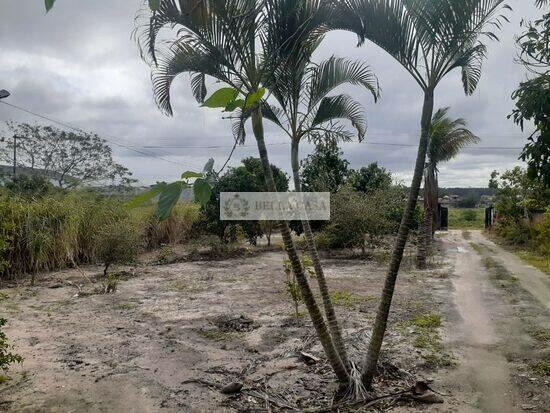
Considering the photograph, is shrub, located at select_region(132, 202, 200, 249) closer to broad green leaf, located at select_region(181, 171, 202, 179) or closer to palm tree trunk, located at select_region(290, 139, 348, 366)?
palm tree trunk, located at select_region(290, 139, 348, 366)

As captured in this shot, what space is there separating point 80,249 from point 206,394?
8.83 metres

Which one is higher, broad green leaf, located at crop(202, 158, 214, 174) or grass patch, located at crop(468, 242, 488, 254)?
broad green leaf, located at crop(202, 158, 214, 174)

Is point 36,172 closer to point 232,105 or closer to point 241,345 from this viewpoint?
A: point 241,345

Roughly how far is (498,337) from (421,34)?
12.7ft

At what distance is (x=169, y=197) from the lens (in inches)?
42.9

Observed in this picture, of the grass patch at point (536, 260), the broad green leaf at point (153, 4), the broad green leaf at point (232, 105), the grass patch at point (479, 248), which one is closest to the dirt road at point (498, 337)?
the grass patch at point (536, 260)

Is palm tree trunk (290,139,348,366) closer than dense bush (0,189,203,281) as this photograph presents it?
Yes

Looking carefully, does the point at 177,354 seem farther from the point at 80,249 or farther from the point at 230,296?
the point at 80,249

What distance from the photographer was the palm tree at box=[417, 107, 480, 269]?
11.7 meters

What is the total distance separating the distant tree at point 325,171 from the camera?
1528 cm

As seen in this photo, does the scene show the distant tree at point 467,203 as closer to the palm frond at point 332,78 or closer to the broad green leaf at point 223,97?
the palm frond at point 332,78

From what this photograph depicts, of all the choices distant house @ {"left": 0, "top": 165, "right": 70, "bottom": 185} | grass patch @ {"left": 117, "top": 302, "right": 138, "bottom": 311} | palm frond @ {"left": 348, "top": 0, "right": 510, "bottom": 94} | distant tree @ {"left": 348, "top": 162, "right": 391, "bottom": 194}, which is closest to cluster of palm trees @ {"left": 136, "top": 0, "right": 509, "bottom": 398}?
palm frond @ {"left": 348, "top": 0, "right": 510, "bottom": 94}

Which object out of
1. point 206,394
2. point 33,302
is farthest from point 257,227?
point 206,394

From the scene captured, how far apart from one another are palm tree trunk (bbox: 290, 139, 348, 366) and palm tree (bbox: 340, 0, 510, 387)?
42 centimetres
